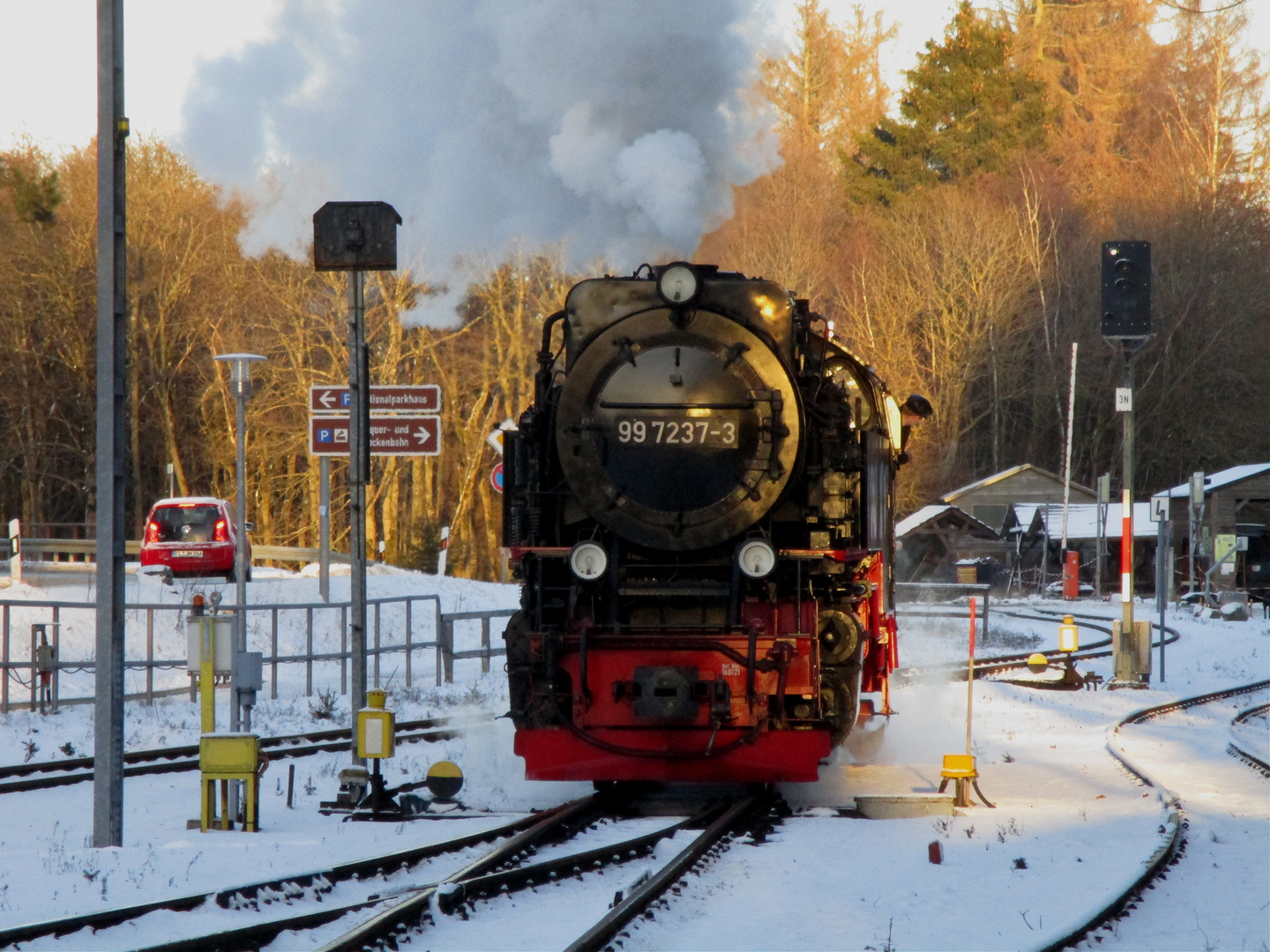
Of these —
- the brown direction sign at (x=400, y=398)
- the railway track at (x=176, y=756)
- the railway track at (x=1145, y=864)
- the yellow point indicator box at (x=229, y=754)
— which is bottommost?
the railway track at (x=176, y=756)

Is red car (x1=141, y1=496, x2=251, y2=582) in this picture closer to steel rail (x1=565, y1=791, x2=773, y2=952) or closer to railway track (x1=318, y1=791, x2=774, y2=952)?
steel rail (x1=565, y1=791, x2=773, y2=952)

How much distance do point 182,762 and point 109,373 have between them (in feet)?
14.7

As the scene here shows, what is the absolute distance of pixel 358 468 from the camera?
11.2m

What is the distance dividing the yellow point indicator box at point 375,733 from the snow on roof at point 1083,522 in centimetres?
4175

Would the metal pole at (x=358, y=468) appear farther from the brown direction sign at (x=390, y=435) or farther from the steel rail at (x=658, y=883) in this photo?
the steel rail at (x=658, y=883)

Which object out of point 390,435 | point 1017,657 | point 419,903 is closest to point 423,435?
point 390,435

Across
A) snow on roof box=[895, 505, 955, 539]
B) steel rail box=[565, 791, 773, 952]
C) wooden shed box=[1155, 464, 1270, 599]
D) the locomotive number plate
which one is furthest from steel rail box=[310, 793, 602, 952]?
snow on roof box=[895, 505, 955, 539]

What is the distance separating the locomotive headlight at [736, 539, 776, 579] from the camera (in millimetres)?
9531

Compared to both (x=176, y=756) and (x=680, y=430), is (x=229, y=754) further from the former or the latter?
(x=176, y=756)

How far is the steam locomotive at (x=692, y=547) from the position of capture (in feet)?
31.5

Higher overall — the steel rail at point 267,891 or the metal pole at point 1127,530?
the metal pole at point 1127,530

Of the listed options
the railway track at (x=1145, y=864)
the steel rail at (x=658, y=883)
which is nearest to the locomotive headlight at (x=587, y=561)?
the steel rail at (x=658, y=883)

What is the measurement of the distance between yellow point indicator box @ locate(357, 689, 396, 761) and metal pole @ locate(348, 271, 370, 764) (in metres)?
1.37

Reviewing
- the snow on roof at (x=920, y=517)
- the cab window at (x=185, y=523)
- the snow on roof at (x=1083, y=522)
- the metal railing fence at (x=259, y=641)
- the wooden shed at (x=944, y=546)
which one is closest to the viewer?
the metal railing fence at (x=259, y=641)
